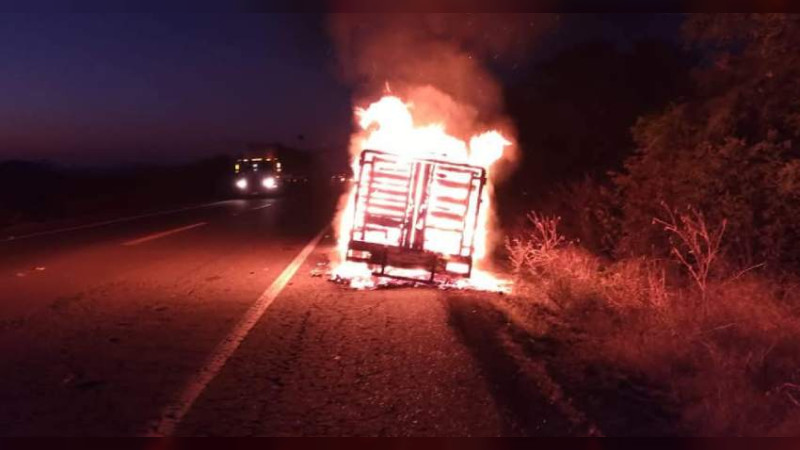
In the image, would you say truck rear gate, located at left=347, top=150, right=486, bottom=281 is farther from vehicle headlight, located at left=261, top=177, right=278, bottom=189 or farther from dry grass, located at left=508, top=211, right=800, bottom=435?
vehicle headlight, located at left=261, top=177, right=278, bottom=189

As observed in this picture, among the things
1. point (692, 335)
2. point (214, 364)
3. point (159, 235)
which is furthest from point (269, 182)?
point (692, 335)

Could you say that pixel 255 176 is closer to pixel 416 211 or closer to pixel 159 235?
pixel 159 235

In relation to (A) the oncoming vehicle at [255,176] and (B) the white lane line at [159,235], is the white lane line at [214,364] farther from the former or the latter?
(A) the oncoming vehicle at [255,176]

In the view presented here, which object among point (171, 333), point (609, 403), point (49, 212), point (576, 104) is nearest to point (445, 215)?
point (171, 333)

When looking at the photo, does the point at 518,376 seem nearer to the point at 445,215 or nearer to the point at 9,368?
the point at 9,368

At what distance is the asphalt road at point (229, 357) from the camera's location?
5.90m

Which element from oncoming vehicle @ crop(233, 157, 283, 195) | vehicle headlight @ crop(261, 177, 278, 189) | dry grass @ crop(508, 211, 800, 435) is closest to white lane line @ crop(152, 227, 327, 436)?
dry grass @ crop(508, 211, 800, 435)

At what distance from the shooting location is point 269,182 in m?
52.2

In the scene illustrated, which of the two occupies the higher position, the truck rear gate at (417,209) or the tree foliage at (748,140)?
the tree foliage at (748,140)

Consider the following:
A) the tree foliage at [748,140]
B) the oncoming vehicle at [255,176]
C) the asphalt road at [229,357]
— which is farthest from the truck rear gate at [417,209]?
the oncoming vehicle at [255,176]

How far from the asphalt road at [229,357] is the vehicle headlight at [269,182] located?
1455 inches

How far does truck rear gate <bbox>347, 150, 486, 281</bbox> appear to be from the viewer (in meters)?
13.0

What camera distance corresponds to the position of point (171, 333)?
29.4 feet

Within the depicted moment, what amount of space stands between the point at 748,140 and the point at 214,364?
26.6 ft
